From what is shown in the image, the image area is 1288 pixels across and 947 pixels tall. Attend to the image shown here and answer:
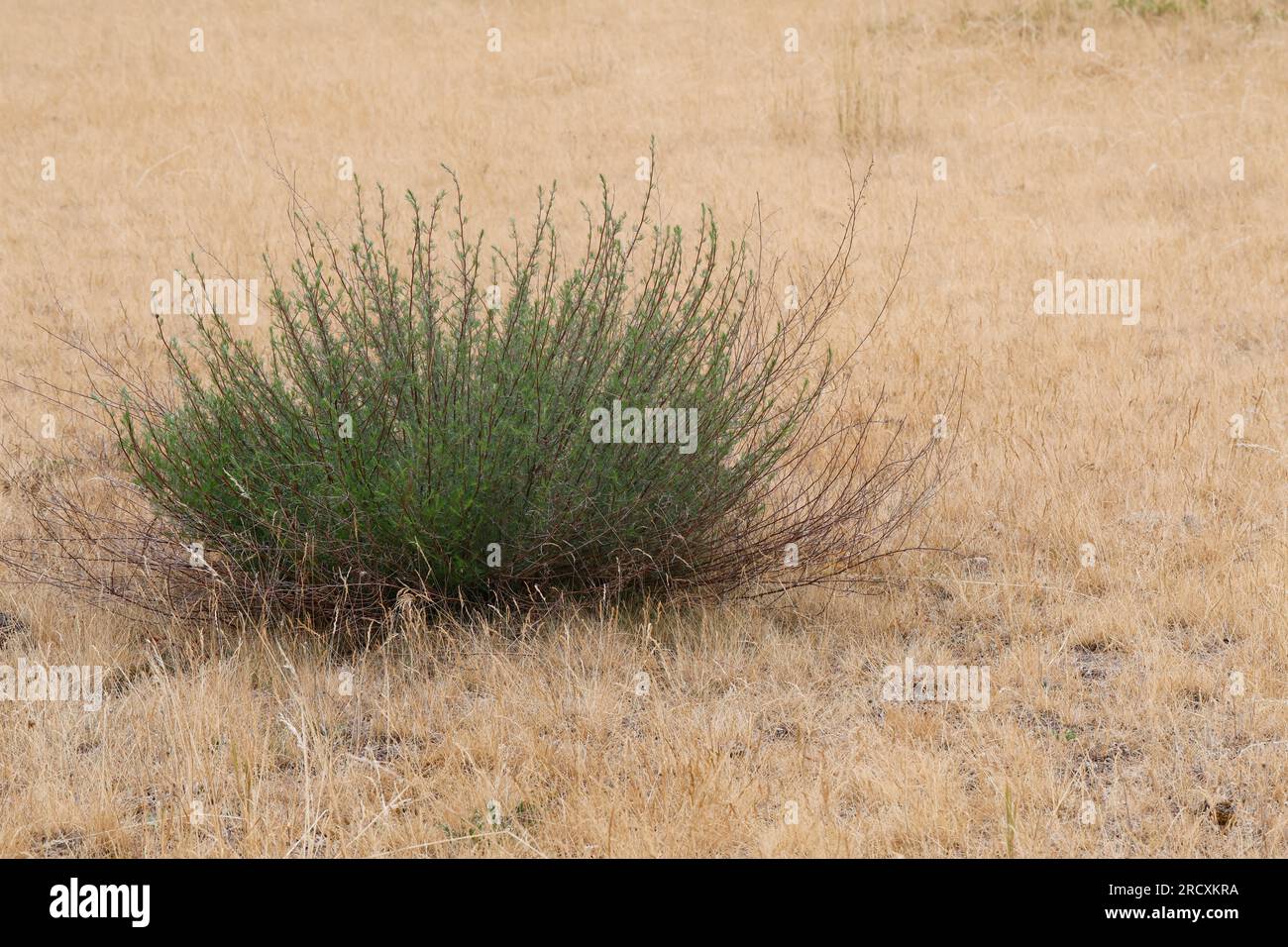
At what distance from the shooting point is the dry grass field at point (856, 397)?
345cm

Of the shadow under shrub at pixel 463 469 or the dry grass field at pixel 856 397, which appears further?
the shadow under shrub at pixel 463 469

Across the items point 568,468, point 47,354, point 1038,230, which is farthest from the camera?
point 1038,230

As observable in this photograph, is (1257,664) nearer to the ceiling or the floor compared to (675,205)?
nearer to the floor

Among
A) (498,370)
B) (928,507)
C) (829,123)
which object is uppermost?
(829,123)

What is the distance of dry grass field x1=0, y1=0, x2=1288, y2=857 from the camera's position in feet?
11.3

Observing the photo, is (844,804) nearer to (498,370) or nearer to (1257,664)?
(1257,664)

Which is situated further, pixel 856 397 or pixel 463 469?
pixel 856 397

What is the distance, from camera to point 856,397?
7012 mm

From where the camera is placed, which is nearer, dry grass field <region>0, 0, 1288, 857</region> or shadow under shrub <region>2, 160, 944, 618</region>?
dry grass field <region>0, 0, 1288, 857</region>

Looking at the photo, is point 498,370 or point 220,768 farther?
point 498,370

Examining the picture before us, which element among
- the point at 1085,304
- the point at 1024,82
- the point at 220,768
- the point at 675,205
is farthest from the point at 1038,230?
the point at 220,768
